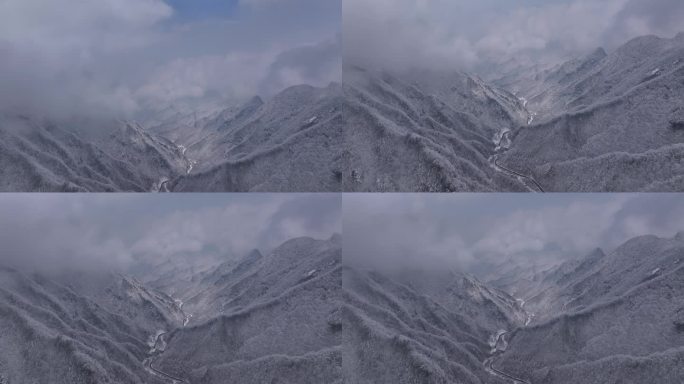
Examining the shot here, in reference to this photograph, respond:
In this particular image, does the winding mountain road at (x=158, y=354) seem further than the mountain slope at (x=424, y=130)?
Yes

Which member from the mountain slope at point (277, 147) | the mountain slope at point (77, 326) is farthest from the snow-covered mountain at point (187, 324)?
the mountain slope at point (277, 147)

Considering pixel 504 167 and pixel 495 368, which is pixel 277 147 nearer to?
pixel 504 167

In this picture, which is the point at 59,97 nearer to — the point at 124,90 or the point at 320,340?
the point at 124,90

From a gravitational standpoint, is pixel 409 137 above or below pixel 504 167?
above

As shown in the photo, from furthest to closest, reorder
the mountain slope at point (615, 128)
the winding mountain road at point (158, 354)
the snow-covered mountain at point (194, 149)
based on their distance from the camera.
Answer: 1. the winding mountain road at point (158, 354)
2. the snow-covered mountain at point (194, 149)
3. the mountain slope at point (615, 128)

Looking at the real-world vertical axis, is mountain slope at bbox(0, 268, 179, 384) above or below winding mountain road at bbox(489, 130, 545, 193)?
below

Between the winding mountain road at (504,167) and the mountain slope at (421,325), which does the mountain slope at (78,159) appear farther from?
the winding mountain road at (504,167)

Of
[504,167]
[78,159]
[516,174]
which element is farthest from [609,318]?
[78,159]

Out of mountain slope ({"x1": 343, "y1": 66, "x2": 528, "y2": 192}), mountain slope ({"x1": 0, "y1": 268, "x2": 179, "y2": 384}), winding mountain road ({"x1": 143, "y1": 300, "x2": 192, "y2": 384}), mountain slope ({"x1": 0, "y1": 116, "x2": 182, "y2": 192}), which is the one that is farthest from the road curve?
mountain slope ({"x1": 0, "y1": 268, "x2": 179, "y2": 384})

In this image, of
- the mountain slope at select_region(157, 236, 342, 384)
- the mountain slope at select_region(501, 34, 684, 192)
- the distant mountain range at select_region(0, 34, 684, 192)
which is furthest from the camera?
the mountain slope at select_region(157, 236, 342, 384)

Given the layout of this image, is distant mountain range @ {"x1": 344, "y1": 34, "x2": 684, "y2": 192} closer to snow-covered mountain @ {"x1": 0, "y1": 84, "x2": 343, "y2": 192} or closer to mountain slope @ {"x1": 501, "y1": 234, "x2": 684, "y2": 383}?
snow-covered mountain @ {"x1": 0, "y1": 84, "x2": 343, "y2": 192}

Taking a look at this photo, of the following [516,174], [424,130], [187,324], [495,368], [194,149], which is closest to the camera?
[516,174]
